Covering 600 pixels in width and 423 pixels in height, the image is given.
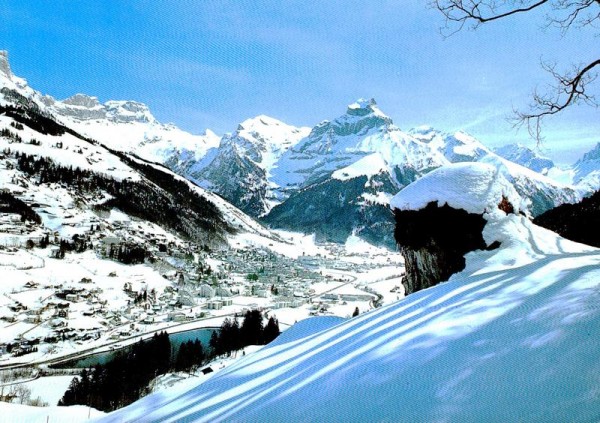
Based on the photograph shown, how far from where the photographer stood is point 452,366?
Answer: 3.78 m

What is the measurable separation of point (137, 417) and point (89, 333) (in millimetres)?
54222

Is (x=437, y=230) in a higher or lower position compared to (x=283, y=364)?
higher

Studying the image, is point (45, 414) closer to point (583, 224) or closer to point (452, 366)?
point (452, 366)

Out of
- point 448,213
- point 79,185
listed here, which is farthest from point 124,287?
point 79,185

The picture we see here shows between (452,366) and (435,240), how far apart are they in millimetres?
10255

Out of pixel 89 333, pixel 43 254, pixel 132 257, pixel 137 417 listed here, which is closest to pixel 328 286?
pixel 132 257

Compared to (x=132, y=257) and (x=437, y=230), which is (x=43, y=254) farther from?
(x=437, y=230)

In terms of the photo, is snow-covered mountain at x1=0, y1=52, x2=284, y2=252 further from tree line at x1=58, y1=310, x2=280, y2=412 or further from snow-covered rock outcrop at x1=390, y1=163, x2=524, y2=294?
snow-covered rock outcrop at x1=390, y1=163, x2=524, y2=294

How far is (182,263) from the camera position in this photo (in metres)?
112

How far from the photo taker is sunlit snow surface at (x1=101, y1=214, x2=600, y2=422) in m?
3.05

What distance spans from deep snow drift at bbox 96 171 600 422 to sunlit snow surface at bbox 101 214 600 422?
1 cm

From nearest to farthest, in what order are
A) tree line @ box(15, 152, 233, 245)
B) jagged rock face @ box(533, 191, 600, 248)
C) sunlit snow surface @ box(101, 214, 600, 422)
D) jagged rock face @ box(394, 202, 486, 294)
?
1. sunlit snow surface @ box(101, 214, 600, 422)
2. jagged rock face @ box(394, 202, 486, 294)
3. jagged rock face @ box(533, 191, 600, 248)
4. tree line @ box(15, 152, 233, 245)

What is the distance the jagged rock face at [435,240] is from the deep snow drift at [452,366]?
5230 millimetres

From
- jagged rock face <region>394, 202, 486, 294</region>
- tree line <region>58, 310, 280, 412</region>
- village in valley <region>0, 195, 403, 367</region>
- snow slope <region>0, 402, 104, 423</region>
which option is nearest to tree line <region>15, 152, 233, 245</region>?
village in valley <region>0, 195, 403, 367</region>
